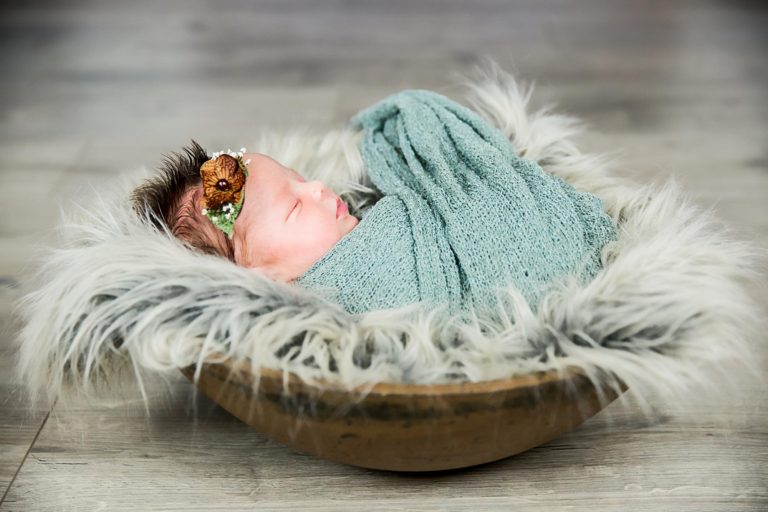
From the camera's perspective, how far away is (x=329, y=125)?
193cm

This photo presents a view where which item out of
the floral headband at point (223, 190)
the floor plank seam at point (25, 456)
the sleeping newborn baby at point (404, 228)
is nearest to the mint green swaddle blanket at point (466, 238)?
the sleeping newborn baby at point (404, 228)

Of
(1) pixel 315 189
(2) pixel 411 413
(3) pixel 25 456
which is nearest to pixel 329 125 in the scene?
(1) pixel 315 189

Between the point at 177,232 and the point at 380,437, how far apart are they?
0.39 m

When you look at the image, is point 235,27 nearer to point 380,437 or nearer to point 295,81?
point 295,81

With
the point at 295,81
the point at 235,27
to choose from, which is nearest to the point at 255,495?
the point at 295,81

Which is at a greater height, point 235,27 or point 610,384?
point 235,27

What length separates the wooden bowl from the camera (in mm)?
771

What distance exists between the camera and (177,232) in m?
1.02

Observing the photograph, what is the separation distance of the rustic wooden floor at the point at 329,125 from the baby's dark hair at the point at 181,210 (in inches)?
8.8

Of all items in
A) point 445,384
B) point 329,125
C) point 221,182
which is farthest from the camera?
point 329,125

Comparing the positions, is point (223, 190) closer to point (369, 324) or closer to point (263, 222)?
point (263, 222)

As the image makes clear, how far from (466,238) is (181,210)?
1.19ft

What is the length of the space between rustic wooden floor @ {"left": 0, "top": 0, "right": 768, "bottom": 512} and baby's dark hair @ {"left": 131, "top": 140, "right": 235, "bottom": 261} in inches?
8.8

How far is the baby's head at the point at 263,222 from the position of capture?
102 cm
